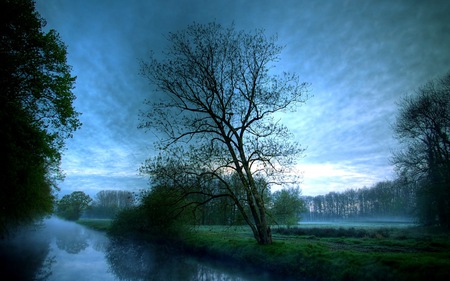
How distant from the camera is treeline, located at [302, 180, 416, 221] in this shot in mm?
86094

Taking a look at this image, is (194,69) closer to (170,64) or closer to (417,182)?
(170,64)

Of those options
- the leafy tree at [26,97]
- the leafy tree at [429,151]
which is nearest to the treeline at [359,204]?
the leafy tree at [429,151]

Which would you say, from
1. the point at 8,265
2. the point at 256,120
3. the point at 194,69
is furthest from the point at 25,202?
the point at 256,120

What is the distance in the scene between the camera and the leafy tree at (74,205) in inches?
4754

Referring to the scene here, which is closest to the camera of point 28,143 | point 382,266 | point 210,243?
point 382,266

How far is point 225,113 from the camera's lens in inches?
782

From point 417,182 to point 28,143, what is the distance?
38994 millimetres

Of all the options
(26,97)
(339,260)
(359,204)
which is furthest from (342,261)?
(359,204)

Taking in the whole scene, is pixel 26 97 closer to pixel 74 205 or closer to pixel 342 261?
pixel 342 261

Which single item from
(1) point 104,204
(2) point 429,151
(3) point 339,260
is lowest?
(1) point 104,204

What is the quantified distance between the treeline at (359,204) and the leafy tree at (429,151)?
53.1 meters

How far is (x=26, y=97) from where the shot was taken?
51.7 feet

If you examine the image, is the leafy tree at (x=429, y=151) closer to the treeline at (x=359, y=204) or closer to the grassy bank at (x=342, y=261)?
the grassy bank at (x=342, y=261)

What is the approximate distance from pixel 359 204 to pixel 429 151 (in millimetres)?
99086
